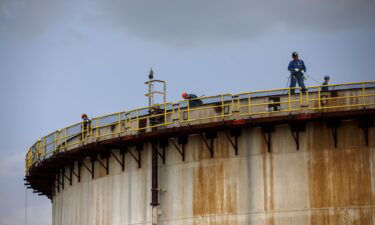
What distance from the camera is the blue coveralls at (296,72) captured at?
1490 inches

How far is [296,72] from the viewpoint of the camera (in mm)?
37844

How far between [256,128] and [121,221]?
779cm

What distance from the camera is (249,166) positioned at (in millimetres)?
36531

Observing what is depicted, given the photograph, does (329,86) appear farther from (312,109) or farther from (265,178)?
(265,178)

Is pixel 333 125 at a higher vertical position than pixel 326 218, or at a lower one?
higher

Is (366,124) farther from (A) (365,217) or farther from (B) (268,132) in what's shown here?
(B) (268,132)

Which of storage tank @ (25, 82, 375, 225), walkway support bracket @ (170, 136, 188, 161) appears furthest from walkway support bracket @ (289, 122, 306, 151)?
walkway support bracket @ (170, 136, 188, 161)

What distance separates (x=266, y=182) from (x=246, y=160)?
51.9 inches

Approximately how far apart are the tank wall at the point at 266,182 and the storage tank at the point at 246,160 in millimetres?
40

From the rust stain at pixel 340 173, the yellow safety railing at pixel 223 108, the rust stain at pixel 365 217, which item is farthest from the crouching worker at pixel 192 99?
the rust stain at pixel 365 217

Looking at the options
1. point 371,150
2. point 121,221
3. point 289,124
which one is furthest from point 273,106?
point 121,221

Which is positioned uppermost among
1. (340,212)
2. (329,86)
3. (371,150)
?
(329,86)

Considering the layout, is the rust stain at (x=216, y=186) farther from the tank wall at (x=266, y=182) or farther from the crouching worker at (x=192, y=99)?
the crouching worker at (x=192, y=99)

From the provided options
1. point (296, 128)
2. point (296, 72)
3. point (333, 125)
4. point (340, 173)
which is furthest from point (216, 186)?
point (296, 72)
